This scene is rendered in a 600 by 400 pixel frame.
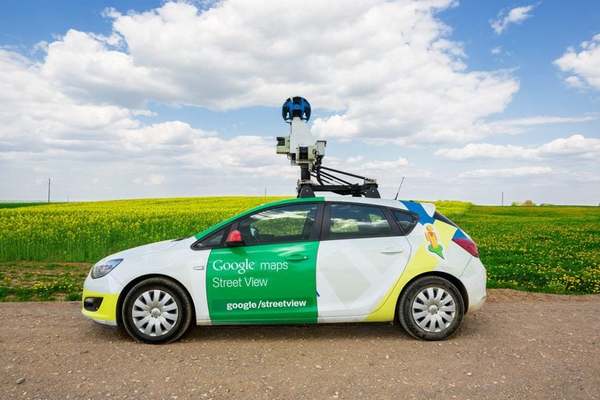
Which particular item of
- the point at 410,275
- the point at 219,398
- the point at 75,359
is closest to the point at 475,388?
the point at 410,275

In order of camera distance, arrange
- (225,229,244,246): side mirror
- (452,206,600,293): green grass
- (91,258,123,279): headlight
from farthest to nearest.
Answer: (452,206,600,293): green grass < (91,258,123,279): headlight < (225,229,244,246): side mirror

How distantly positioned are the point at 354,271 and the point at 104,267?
2792mm

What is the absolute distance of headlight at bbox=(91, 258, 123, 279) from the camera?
5.69 m

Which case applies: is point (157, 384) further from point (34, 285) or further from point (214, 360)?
point (34, 285)

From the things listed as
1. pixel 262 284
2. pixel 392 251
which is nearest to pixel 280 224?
pixel 262 284

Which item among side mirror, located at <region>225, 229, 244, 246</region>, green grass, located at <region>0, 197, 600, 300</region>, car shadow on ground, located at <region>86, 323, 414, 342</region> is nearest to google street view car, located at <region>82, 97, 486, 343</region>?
side mirror, located at <region>225, 229, 244, 246</region>

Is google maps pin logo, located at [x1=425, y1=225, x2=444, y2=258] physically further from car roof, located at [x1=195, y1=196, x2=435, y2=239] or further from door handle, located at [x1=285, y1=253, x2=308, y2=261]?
door handle, located at [x1=285, y1=253, x2=308, y2=261]

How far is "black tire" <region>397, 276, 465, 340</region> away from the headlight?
319cm

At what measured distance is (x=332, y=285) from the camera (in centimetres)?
559

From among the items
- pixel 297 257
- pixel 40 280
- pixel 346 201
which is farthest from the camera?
pixel 40 280

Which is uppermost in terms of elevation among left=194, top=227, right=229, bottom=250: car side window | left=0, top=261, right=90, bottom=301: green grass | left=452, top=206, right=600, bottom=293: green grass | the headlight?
left=194, top=227, right=229, bottom=250: car side window

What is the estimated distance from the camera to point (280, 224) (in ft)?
19.1

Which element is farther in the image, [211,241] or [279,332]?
[279,332]

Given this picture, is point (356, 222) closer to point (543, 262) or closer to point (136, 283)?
point (136, 283)
